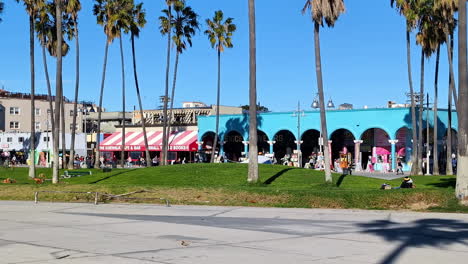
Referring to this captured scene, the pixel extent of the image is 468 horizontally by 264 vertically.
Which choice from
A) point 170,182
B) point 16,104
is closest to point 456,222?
point 170,182

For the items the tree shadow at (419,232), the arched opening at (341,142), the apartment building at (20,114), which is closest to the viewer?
the tree shadow at (419,232)

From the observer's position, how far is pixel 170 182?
34594 mm

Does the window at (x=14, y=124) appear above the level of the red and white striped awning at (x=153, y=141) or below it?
above

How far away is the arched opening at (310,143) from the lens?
6806 centimetres

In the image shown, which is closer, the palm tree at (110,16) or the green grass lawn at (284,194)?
the green grass lawn at (284,194)

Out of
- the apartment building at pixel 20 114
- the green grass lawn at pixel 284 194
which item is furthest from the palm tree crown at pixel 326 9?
the apartment building at pixel 20 114

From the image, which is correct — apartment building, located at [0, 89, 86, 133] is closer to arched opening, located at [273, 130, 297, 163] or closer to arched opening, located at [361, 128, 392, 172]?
arched opening, located at [273, 130, 297, 163]

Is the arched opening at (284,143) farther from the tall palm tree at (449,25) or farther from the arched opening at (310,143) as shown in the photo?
the tall palm tree at (449,25)

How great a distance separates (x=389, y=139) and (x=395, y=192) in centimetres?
3828

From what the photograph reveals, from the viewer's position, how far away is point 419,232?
15227 millimetres

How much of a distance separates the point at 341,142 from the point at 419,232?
50942 millimetres

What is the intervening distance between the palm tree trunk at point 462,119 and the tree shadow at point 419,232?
3.39 meters

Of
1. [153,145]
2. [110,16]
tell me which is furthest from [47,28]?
[153,145]

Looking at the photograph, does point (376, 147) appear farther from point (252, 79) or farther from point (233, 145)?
point (252, 79)
